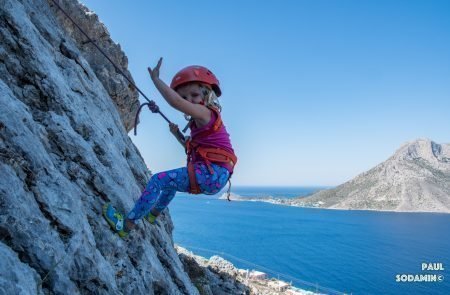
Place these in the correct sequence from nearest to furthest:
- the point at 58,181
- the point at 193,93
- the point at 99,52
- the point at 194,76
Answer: the point at 58,181
the point at 194,76
the point at 193,93
the point at 99,52

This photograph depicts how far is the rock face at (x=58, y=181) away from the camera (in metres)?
3.35

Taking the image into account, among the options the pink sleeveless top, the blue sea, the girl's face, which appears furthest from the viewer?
the blue sea

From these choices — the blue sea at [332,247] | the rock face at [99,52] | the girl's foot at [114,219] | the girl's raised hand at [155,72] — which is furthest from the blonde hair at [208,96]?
the blue sea at [332,247]

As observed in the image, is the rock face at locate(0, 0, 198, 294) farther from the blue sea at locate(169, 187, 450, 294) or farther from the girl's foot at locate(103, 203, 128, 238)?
the blue sea at locate(169, 187, 450, 294)

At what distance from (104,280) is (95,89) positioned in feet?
17.0

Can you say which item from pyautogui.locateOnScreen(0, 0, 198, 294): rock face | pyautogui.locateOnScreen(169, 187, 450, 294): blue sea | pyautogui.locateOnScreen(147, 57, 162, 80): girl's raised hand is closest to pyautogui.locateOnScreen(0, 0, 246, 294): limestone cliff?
pyautogui.locateOnScreen(0, 0, 198, 294): rock face

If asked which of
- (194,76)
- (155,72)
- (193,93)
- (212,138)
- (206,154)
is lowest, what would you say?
(206,154)

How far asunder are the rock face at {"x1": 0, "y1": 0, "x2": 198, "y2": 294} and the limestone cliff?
0.04 ft

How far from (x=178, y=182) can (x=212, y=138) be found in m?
0.85

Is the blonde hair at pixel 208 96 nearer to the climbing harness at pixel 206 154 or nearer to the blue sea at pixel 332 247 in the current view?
the climbing harness at pixel 206 154

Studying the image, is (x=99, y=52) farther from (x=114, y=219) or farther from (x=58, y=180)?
(x=58, y=180)

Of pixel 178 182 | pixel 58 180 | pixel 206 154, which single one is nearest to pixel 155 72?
pixel 206 154

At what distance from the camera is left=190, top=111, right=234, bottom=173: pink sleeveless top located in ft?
17.2

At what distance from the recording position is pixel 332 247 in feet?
374
